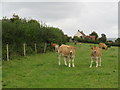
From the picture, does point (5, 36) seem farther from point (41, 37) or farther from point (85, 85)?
point (85, 85)

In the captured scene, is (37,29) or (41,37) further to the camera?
(41,37)

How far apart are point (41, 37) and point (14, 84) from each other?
2205cm

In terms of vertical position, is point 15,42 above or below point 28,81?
above

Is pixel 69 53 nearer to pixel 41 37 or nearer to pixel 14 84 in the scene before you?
pixel 14 84

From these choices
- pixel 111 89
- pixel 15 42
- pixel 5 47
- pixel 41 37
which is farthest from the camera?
pixel 41 37

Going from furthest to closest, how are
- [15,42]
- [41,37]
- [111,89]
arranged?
[41,37], [15,42], [111,89]

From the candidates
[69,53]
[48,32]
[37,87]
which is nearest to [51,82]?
[37,87]

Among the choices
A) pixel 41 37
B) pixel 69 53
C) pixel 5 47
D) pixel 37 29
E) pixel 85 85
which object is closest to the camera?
pixel 85 85

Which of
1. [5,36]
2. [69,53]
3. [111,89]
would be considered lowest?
[111,89]

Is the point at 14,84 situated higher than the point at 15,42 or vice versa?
the point at 15,42

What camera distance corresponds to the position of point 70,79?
11219mm

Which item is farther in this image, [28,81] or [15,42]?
[15,42]

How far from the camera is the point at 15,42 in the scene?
2369 centimetres

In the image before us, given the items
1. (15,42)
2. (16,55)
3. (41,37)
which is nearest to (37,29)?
(41,37)
